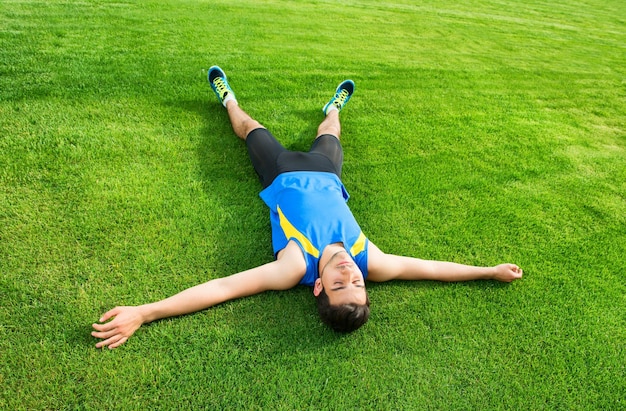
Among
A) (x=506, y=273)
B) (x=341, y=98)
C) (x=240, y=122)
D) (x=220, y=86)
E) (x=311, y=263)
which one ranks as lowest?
(x=506, y=273)

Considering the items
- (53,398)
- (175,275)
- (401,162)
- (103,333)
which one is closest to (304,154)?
(401,162)

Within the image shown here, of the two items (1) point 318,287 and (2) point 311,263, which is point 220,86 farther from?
(1) point 318,287

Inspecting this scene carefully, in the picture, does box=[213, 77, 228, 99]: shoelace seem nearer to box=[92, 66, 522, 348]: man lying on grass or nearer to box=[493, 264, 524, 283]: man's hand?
box=[92, 66, 522, 348]: man lying on grass

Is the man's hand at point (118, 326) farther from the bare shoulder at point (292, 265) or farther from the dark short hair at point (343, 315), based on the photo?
the dark short hair at point (343, 315)

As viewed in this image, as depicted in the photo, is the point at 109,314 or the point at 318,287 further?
the point at 318,287

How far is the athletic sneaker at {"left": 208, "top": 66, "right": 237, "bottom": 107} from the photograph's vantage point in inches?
178

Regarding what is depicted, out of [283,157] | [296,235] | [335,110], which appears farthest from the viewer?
[335,110]

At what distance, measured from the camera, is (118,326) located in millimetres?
2523

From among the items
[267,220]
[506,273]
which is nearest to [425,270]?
[506,273]

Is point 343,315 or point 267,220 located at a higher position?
point 267,220

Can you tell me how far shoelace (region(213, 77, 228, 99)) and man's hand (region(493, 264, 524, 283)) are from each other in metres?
3.24

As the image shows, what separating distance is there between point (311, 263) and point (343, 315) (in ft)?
1.49

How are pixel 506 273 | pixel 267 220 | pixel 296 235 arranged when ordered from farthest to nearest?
pixel 267 220
pixel 506 273
pixel 296 235

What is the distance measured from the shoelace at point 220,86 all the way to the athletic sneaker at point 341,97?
1143 millimetres
